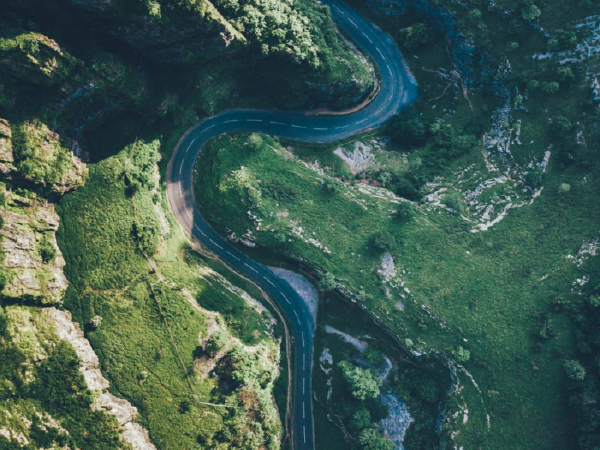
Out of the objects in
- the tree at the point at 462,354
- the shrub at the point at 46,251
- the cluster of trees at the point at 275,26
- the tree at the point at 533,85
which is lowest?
the shrub at the point at 46,251

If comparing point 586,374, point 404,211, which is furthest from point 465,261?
point 586,374

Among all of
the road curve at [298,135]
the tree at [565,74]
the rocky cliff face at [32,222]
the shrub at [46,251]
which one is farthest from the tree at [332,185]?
the shrub at [46,251]

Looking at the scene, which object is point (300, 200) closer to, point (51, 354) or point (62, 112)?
point (62, 112)

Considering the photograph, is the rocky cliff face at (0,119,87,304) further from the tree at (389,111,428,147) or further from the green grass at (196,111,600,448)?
the tree at (389,111,428,147)

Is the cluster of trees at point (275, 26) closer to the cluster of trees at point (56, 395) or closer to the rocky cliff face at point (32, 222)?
the rocky cliff face at point (32, 222)

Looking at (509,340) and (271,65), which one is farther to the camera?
(271,65)

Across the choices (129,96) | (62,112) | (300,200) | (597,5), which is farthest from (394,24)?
(62,112)

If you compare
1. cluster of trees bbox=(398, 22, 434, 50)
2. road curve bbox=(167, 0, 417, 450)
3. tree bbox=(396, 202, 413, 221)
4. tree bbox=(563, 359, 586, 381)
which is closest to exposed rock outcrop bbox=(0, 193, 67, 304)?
road curve bbox=(167, 0, 417, 450)
